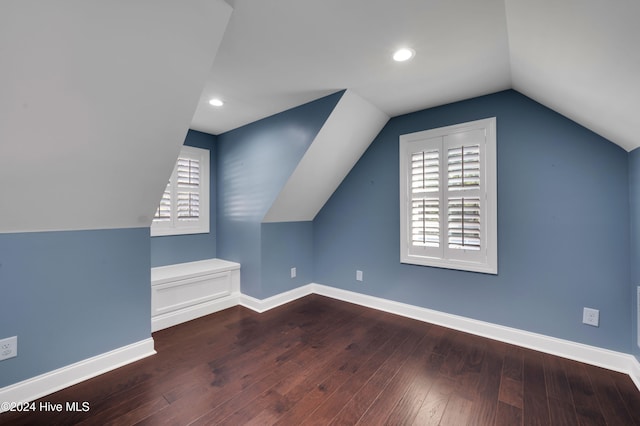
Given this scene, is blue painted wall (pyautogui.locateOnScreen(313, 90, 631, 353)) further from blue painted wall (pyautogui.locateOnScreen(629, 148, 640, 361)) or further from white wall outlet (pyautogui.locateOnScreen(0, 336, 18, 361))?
white wall outlet (pyautogui.locateOnScreen(0, 336, 18, 361))

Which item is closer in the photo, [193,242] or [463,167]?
[463,167]

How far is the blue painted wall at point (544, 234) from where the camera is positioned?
84.0 inches

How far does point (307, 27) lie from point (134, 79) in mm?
1062

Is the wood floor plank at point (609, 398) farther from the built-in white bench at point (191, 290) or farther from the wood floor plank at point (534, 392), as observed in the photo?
the built-in white bench at point (191, 290)

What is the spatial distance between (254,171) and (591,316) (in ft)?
11.6

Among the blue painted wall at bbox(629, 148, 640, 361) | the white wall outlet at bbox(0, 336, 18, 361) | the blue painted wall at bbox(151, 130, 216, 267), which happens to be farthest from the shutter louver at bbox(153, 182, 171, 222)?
the blue painted wall at bbox(629, 148, 640, 361)

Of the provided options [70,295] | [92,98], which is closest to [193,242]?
[70,295]

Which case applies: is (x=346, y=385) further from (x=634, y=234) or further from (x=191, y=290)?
(x=634, y=234)

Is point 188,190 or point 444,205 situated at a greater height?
point 188,190

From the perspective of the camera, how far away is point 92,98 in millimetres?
1509

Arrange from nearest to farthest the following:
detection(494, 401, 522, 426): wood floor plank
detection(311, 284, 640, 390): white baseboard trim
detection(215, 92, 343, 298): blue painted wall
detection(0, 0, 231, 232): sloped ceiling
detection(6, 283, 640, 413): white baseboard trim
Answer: detection(0, 0, 231, 232): sloped ceiling < detection(494, 401, 522, 426): wood floor plank < detection(6, 283, 640, 413): white baseboard trim < detection(311, 284, 640, 390): white baseboard trim < detection(215, 92, 343, 298): blue painted wall

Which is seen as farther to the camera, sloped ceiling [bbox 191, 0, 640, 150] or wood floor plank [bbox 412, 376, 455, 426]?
wood floor plank [bbox 412, 376, 455, 426]

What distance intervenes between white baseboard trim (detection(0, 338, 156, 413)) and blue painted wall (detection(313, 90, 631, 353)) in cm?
262

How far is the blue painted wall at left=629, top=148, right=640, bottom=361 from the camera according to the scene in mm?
1933
